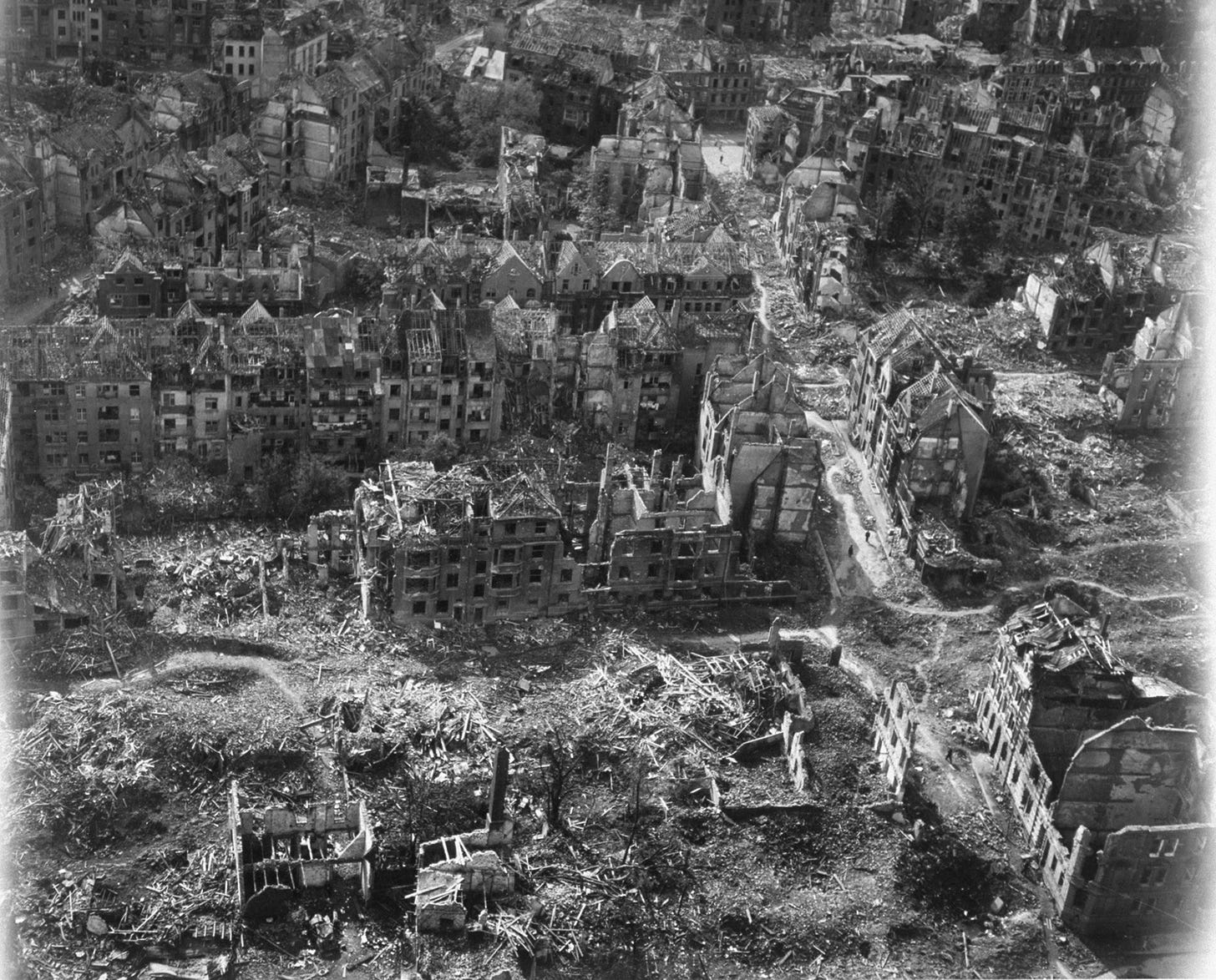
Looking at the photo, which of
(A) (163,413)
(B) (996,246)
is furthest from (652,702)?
(B) (996,246)

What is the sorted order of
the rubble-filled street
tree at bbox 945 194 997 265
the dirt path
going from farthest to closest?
1. tree at bbox 945 194 997 265
2. the dirt path
3. the rubble-filled street

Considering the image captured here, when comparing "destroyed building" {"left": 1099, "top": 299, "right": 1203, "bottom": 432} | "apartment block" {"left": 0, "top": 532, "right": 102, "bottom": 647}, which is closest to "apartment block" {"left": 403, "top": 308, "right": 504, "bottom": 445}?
"apartment block" {"left": 0, "top": 532, "right": 102, "bottom": 647}

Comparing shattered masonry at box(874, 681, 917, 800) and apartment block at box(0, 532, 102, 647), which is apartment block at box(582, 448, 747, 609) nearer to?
shattered masonry at box(874, 681, 917, 800)

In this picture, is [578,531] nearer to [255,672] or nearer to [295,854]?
[255,672]

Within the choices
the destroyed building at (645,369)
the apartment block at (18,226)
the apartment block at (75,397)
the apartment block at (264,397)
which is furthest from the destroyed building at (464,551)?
the apartment block at (18,226)

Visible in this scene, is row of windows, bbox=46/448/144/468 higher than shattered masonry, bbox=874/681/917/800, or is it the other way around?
row of windows, bbox=46/448/144/468

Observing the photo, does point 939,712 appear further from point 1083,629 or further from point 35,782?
point 35,782

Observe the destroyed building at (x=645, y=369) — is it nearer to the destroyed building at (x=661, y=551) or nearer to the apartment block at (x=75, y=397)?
the destroyed building at (x=661, y=551)
